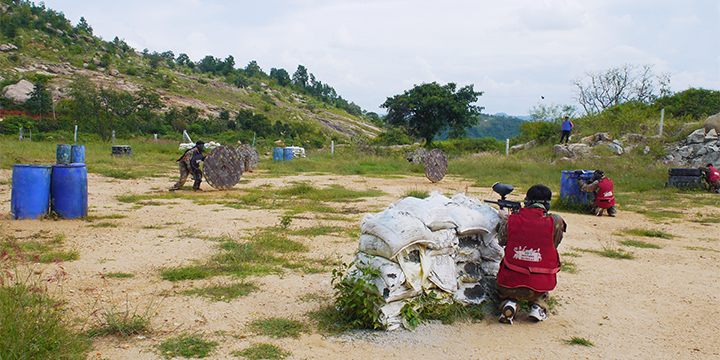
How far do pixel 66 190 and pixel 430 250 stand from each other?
21.2ft

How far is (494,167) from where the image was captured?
22.4 metres

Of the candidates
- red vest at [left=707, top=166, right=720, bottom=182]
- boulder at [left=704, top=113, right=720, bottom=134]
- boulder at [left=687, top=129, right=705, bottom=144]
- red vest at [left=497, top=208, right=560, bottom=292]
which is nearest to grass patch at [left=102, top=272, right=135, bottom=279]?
red vest at [left=497, top=208, right=560, bottom=292]

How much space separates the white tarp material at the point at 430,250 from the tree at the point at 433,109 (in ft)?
109

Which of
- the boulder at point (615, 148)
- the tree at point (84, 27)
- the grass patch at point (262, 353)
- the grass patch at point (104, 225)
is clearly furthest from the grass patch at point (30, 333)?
the tree at point (84, 27)

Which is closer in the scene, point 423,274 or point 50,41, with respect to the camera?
point 423,274

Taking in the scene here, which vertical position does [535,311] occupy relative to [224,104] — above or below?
below

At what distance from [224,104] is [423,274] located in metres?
57.8

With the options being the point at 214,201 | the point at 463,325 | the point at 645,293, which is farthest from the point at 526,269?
the point at 214,201

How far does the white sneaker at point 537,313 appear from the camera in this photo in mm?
3992

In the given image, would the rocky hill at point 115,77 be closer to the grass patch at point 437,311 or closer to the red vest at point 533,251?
the grass patch at point 437,311

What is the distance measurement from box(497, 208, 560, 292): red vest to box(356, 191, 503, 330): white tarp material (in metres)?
0.38

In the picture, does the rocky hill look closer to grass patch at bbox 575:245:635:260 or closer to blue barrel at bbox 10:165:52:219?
blue barrel at bbox 10:165:52:219

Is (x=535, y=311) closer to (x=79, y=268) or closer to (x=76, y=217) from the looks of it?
(x=79, y=268)

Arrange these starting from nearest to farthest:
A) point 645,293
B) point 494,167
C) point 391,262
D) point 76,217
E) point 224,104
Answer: point 391,262, point 645,293, point 76,217, point 494,167, point 224,104
